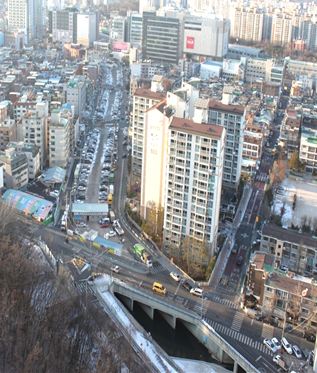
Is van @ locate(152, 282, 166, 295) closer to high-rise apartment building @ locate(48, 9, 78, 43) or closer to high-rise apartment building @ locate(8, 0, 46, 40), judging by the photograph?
high-rise apartment building @ locate(48, 9, 78, 43)

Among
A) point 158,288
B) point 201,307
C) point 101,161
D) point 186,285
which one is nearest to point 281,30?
point 101,161

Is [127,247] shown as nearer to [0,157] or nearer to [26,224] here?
[26,224]

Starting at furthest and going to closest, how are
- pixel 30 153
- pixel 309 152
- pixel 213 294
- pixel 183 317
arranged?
1. pixel 309 152
2. pixel 30 153
3. pixel 213 294
4. pixel 183 317

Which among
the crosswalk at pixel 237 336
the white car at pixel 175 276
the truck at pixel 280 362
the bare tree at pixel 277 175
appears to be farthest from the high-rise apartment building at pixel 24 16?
the truck at pixel 280 362

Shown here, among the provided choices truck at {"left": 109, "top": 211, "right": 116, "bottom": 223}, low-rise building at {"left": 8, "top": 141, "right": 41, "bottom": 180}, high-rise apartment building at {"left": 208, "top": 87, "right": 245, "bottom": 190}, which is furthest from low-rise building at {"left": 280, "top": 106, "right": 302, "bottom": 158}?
low-rise building at {"left": 8, "top": 141, "right": 41, "bottom": 180}

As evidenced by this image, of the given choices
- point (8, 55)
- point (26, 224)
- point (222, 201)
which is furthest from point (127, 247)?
point (8, 55)

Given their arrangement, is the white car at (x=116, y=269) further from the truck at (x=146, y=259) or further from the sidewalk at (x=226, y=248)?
the sidewalk at (x=226, y=248)

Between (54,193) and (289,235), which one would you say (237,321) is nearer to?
(289,235)
